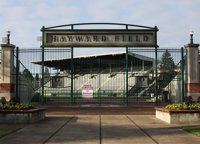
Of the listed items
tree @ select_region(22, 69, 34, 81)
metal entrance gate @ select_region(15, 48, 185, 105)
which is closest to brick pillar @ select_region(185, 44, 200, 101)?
metal entrance gate @ select_region(15, 48, 185, 105)

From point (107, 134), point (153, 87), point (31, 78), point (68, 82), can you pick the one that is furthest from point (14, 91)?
point (107, 134)

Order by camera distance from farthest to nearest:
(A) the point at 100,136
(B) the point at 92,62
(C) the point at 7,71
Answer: (B) the point at 92,62
(C) the point at 7,71
(A) the point at 100,136

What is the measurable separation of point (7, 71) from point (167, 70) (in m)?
9.78

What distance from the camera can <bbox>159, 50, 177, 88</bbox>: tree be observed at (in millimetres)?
27453

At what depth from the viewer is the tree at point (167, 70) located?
27453 mm

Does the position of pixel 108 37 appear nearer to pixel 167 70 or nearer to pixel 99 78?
pixel 99 78

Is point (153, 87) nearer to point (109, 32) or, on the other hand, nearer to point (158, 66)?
point (158, 66)

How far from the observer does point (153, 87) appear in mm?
29219

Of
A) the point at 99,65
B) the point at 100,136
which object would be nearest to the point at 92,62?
the point at 99,65

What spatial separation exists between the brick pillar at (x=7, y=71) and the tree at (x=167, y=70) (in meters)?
9.03

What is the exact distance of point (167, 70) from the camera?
2839 centimetres

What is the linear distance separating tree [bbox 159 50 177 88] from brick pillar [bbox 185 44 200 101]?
1.06 metres

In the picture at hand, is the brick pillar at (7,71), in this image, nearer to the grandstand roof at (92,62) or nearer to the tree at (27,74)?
the tree at (27,74)

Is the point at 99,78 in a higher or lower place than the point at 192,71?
lower
